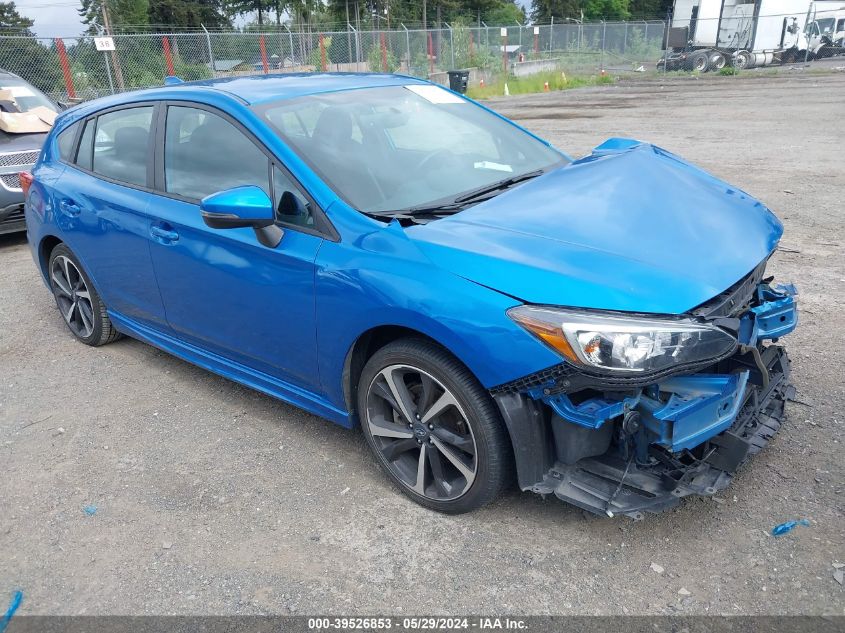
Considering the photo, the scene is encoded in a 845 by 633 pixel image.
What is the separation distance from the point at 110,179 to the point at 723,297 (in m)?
3.47

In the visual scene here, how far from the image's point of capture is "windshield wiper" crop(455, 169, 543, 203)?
10.6 feet

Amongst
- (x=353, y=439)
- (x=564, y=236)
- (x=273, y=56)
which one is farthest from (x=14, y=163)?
(x=273, y=56)

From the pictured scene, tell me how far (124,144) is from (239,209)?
1.68m

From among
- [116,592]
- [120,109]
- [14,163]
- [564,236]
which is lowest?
[116,592]

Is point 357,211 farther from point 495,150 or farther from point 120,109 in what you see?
point 120,109

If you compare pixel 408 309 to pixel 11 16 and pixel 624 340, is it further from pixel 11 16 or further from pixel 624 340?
pixel 11 16

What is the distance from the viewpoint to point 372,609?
99.2 inches

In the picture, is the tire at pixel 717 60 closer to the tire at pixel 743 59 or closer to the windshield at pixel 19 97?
the tire at pixel 743 59

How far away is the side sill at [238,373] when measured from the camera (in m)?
3.32

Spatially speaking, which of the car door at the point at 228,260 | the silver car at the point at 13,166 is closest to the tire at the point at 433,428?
the car door at the point at 228,260

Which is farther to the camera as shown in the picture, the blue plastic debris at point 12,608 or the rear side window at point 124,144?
the rear side window at point 124,144

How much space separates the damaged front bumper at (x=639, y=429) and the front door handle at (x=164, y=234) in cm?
202

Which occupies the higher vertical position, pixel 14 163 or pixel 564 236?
pixel 564 236

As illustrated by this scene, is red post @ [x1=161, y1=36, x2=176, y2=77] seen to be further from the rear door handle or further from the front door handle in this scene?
the front door handle
